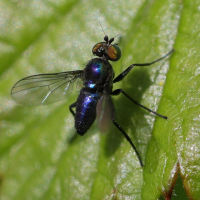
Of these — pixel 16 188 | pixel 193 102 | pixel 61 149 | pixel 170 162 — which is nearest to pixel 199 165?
pixel 170 162

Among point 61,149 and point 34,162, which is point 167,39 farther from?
point 34,162

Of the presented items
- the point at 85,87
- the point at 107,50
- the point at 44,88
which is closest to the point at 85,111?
the point at 85,87

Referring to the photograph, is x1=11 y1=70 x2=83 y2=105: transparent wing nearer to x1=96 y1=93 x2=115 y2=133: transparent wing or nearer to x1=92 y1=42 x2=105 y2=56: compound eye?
x1=92 y1=42 x2=105 y2=56: compound eye

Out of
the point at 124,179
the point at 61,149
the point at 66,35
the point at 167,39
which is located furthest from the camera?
the point at 66,35

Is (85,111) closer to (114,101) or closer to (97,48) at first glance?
(114,101)

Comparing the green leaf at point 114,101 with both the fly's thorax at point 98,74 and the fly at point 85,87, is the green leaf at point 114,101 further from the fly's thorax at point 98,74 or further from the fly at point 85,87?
the fly's thorax at point 98,74

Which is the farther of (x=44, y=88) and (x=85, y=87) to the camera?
(x=44, y=88)
